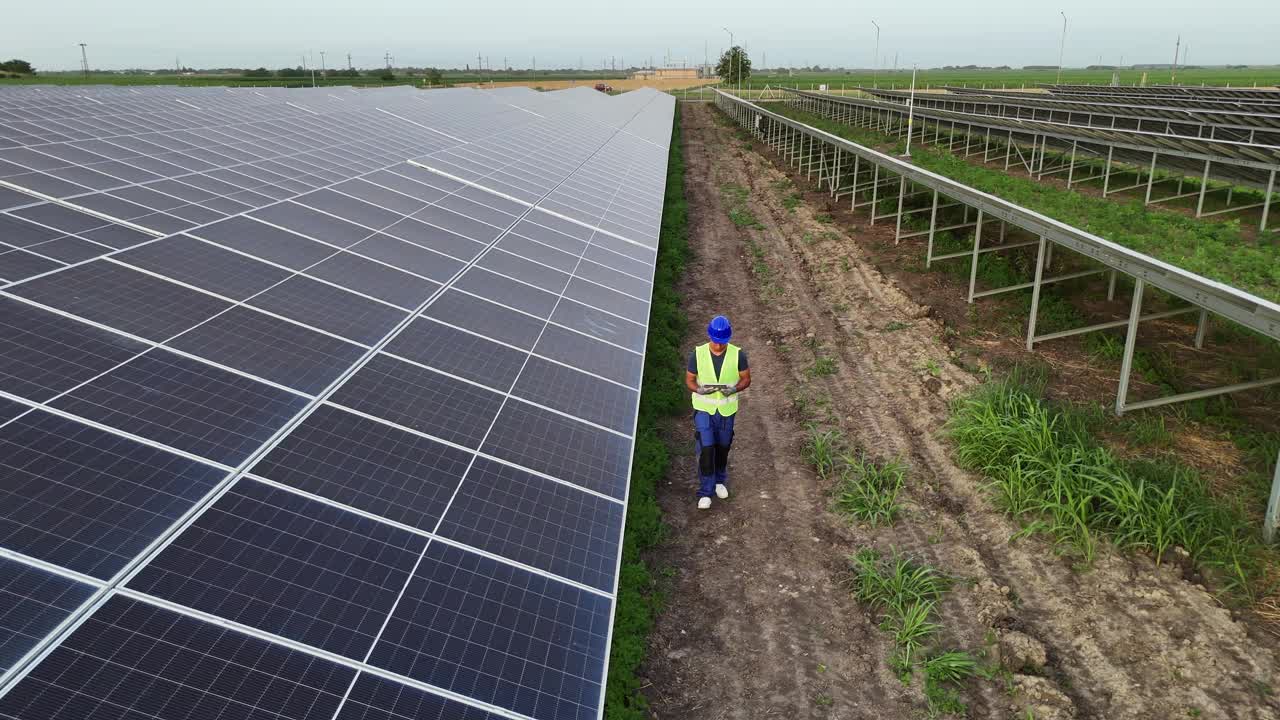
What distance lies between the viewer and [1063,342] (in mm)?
15625

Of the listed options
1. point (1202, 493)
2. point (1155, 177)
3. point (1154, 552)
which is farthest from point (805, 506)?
point (1155, 177)

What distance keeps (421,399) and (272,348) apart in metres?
1.47

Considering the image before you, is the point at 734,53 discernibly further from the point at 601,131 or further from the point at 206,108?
the point at 206,108

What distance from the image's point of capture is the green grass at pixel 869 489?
9992 millimetres

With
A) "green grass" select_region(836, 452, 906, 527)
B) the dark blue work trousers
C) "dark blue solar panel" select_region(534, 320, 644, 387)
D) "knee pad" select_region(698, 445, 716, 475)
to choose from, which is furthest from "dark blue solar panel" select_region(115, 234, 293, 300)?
"green grass" select_region(836, 452, 906, 527)

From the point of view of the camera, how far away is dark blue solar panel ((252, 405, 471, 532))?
6.00 m

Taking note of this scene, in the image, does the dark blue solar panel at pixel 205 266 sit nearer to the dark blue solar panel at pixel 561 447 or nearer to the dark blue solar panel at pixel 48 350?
the dark blue solar panel at pixel 48 350

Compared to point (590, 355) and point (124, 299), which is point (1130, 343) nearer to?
point (590, 355)

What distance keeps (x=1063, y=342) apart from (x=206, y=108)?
32.1m

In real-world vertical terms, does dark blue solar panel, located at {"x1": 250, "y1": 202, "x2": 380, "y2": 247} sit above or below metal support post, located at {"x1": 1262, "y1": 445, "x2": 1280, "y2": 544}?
above

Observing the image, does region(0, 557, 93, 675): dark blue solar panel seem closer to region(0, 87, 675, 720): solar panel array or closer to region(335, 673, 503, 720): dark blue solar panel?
region(0, 87, 675, 720): solar panel array

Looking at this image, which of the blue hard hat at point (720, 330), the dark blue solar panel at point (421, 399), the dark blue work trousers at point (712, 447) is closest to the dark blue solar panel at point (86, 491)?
the dark blue solar panel at point (421, 399)

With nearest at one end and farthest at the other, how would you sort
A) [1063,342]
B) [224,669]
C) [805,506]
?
[224,669] < [805,506] < [1063,342]

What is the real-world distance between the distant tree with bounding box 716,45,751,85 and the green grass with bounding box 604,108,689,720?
11027 centimetres
